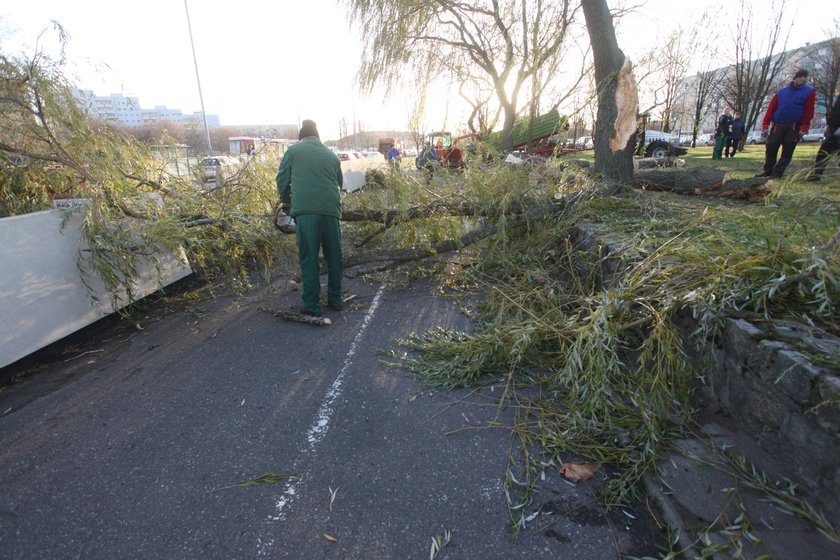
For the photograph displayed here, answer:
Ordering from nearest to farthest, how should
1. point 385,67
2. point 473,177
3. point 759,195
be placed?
point 473,177 → point 759,195 → point 385,67

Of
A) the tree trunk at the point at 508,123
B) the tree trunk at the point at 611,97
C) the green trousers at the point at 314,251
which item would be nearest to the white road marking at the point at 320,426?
the green trousers at the point at 314,251

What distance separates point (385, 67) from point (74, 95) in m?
6.25

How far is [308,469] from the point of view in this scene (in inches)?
93.8

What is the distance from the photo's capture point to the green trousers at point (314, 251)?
14.5 feet

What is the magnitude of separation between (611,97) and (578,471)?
566 cm

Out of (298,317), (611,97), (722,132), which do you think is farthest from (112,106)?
(722,132)

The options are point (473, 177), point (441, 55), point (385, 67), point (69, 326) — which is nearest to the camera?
point (69, 326)

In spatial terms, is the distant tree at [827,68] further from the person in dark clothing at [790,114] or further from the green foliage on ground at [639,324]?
the green foliage on ground at [639,324]

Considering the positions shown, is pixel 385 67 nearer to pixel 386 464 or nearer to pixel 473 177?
pixel 473 177

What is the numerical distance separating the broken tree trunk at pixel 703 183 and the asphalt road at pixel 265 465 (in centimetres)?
531

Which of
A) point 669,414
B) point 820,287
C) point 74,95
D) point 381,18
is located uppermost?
point 381,18

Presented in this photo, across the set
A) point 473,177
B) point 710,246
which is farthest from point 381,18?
point 710,246

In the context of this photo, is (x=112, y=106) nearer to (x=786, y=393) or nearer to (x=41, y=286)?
(x=41, y=286)

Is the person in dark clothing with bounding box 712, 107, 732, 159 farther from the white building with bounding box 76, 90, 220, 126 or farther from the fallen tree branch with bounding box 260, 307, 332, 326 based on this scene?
the white building with bounding box 76, 90, 220, 126
